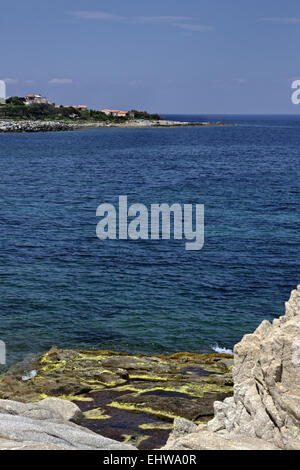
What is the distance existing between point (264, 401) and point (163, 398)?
32.0ft

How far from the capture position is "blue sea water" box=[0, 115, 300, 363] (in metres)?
33.7

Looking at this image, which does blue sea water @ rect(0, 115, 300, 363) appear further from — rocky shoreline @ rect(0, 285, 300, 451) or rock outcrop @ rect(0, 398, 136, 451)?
rock outcrop @ rect(0, 398, 136, 451)

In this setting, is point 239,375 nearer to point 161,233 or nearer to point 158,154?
point 161,233

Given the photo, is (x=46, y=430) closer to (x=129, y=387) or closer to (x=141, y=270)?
(x=129, y=387)

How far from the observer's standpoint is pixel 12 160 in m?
123

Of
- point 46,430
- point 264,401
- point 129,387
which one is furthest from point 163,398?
point 264,401

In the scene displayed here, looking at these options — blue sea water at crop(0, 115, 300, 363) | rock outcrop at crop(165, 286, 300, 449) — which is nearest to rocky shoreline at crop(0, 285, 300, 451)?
rock outcrop at crop(165, 286, 300, 449)

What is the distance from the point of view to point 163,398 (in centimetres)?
2380

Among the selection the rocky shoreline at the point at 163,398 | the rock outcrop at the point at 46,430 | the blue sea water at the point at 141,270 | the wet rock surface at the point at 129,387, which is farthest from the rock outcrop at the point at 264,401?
the blue sea water at the point at 141,270

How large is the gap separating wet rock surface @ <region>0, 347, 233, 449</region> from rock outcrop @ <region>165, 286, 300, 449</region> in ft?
17.8

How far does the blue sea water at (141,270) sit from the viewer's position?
33719mm

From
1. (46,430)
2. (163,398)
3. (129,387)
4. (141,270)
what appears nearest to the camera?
(46,430)

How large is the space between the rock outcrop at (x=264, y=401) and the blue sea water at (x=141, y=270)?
1601 centimetres
